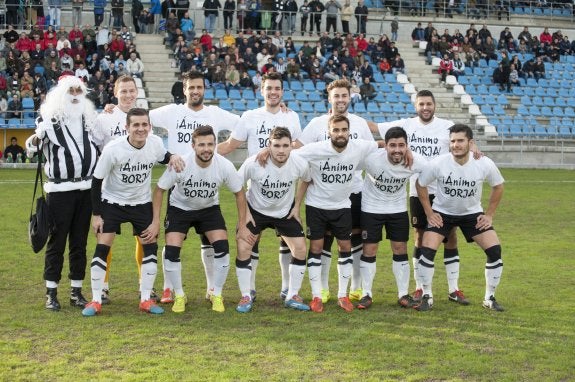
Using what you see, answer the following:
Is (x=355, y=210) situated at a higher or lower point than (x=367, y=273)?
higher

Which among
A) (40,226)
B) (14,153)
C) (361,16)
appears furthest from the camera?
(361,16)

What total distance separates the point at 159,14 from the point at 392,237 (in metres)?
27.1

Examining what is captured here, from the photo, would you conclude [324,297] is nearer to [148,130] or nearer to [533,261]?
[148,130]

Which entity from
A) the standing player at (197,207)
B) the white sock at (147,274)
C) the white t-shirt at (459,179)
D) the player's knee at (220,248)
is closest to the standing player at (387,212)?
the white t-shirt at (459,179)

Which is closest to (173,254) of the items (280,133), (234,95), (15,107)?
(280,133)

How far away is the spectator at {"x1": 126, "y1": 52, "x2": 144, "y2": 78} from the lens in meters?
30.6

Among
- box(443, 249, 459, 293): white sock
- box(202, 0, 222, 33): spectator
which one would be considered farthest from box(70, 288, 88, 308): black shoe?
box(202, 0, 222, 33): spectator

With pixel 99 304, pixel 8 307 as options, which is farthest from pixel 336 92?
pixel 8 307

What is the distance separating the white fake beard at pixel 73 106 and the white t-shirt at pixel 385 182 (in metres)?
2.87

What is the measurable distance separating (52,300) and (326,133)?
3234 mm

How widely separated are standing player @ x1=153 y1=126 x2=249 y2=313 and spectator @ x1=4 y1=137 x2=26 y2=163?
60.0 ft

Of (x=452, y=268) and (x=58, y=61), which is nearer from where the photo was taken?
(x=452, y=268)

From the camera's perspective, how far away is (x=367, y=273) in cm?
941

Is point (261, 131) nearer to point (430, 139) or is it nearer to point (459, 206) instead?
point (430, 139)
